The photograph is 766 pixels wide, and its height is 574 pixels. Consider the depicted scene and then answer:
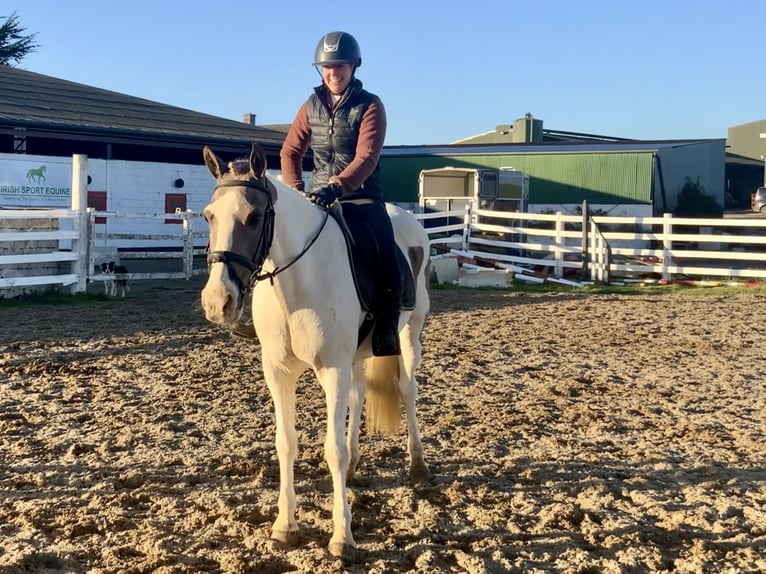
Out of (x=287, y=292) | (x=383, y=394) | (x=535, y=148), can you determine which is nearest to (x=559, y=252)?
(x=383, y=394)

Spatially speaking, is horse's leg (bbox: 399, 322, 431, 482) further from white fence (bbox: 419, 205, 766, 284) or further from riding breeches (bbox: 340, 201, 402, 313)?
white fence (bbox: 419, 205, 766, 284)

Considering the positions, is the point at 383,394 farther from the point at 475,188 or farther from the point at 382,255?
the point at 475,188

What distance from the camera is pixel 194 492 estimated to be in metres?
4.22

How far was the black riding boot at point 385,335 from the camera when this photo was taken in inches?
158

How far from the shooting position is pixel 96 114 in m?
21.0

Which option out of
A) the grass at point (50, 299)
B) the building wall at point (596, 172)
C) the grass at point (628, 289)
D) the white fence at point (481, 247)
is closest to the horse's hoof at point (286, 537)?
the white fence at point (481, 247)

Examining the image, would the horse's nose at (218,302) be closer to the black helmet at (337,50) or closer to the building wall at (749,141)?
the black helmet at (337,50)

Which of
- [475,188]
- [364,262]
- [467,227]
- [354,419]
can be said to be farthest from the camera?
[475,188]

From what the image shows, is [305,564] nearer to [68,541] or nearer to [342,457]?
[342,457]

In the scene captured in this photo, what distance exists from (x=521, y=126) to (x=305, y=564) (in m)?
39.3

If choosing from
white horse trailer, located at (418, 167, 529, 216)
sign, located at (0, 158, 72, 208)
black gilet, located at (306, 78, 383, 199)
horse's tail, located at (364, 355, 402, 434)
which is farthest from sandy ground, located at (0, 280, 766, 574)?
white horse trailer, located at (418, 167, 529, 216)

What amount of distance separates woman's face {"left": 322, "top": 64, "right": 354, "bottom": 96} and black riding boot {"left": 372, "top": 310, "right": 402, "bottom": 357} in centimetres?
123

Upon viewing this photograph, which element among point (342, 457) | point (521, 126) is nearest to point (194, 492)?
point (342, 457)

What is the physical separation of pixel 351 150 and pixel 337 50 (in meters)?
0.52
